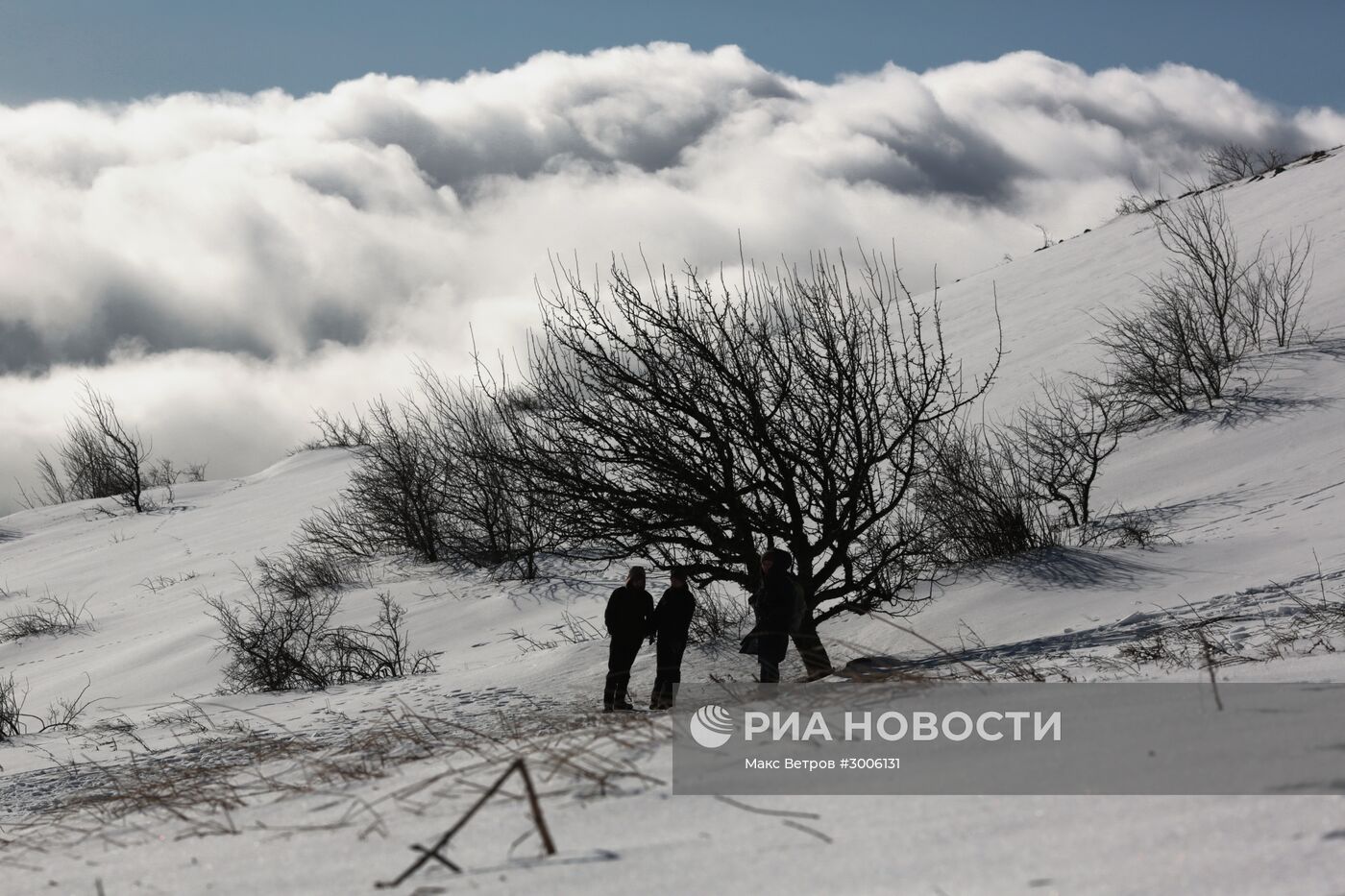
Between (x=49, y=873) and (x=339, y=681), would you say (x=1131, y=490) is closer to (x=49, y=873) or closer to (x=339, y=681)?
(x=339, y=681)

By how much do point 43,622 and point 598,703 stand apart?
47.7ft

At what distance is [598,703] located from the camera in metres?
9.09

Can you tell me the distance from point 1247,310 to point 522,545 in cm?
1594

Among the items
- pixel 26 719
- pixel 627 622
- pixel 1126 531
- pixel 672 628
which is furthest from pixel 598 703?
pixel 26 719

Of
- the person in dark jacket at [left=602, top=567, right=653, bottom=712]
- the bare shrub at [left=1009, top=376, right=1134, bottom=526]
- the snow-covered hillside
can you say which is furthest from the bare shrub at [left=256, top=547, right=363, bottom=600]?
the bare shrub at [left=1009, top=376, right=1134, bottom=526]

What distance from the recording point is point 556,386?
9.84 m

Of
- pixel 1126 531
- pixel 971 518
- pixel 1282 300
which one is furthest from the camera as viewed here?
pixel 1282 300

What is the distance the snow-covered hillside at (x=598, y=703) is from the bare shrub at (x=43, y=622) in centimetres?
34

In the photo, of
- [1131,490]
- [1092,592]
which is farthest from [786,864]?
[1131,490]

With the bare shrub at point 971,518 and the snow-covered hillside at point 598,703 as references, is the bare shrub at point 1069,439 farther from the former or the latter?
the bare shrub at point 971,518

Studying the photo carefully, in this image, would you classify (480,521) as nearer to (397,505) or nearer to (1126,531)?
(397,505)

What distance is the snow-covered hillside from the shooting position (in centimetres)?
196

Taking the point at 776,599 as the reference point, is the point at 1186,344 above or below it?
above

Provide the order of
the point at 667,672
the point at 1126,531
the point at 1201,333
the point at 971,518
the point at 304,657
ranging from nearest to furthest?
the point at 667,672, the point at 304,657, the point at 1126,531, the point at 971,518, the point at 1201,333
